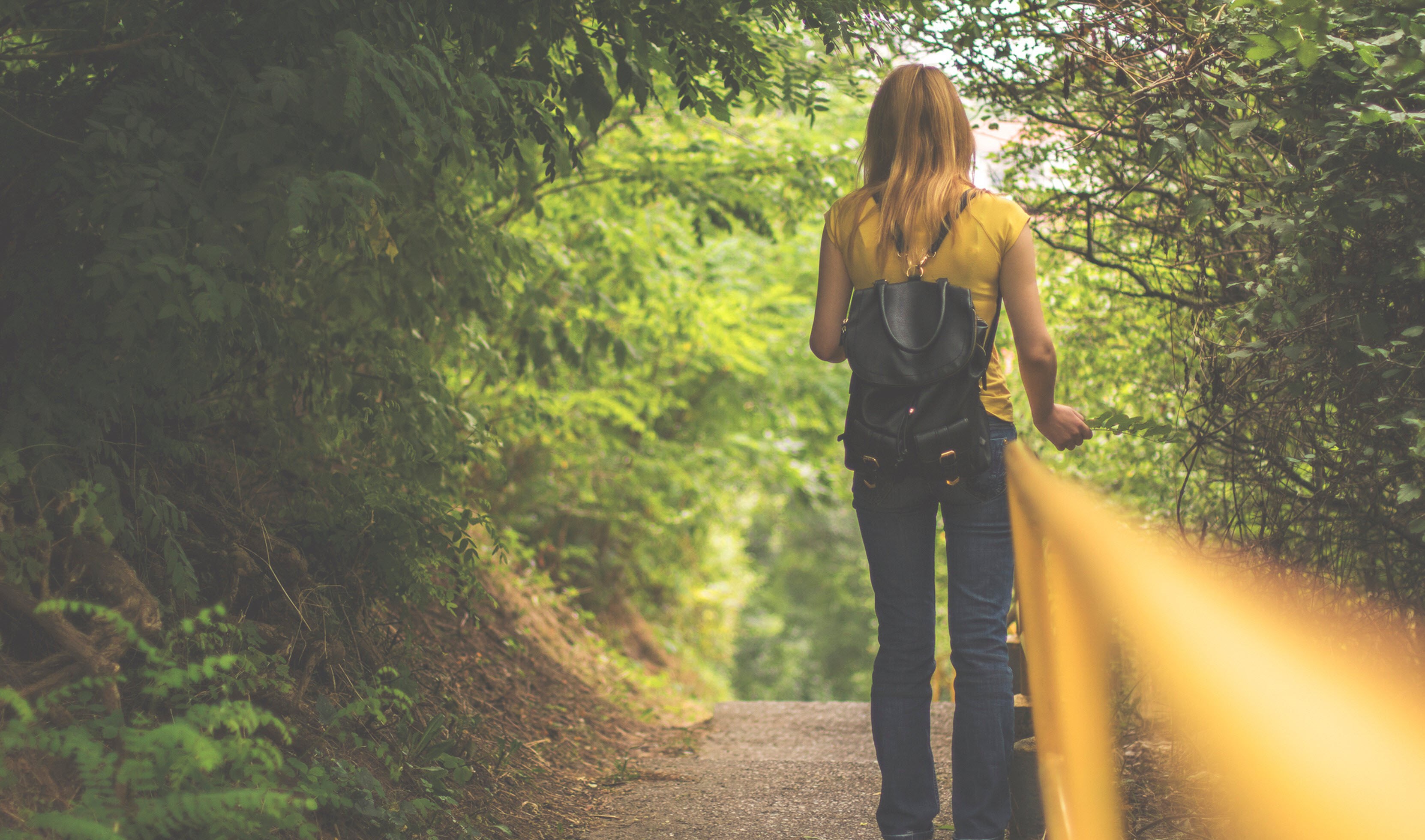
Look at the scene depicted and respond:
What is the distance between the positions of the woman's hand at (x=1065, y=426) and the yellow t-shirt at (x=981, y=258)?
11cm

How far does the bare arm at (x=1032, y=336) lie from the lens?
9.23ft

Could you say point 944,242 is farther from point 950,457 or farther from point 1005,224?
point 950,457

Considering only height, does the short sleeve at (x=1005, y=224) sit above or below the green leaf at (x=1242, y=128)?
below

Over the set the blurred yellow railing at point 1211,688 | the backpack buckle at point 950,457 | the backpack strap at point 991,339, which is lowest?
the blurred yellow railing at point 1211,688

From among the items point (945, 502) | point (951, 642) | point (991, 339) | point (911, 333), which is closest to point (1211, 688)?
point (951, 642)

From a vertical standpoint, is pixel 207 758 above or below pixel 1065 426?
below

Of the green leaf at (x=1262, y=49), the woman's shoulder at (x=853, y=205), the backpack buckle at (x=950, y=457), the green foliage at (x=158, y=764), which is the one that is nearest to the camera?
Answer: the green foliage at (x=158, y=764)

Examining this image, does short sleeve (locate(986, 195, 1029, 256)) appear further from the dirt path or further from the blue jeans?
the dirt path

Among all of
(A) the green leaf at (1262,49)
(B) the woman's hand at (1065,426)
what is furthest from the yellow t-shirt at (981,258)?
(A) the green leaf at (1262,49)

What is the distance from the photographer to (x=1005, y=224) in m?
2.81

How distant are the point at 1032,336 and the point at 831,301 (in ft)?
1.92

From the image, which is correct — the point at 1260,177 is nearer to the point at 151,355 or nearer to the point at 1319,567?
the point at 1319,567

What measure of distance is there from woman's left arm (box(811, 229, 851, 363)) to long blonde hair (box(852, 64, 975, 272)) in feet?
0.49

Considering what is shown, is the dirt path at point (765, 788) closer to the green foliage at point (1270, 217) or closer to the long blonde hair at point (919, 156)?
the green foliage at point (1270, 217)
